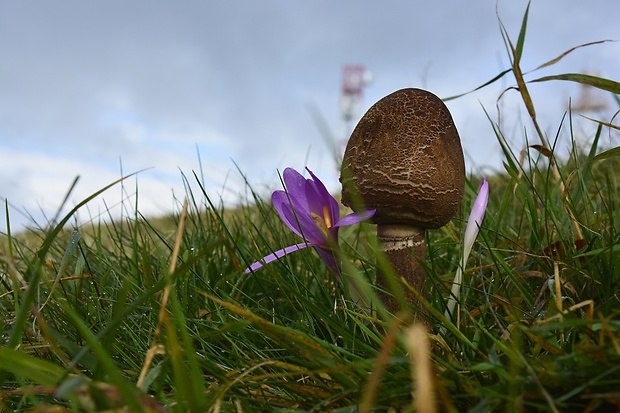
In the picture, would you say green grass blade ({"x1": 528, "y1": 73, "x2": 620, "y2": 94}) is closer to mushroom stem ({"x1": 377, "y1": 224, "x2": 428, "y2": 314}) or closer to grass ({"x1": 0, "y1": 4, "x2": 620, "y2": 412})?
grass ({"x1": 0, "y1": 4, "x2": 620, "y2": 412})

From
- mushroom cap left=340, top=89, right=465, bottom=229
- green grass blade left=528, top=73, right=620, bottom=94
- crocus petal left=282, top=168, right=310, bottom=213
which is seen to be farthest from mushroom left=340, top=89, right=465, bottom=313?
green grass blade left=528, top=73, right=620, bottom=94

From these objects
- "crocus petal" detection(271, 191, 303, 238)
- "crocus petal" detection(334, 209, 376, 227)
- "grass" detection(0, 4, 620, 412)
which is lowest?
"grass" detection(0, 4, 620, 412)

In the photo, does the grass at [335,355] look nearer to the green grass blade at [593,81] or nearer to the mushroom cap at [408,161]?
the green grass blade at [593,81]

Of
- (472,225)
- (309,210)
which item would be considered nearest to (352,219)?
(309,210)

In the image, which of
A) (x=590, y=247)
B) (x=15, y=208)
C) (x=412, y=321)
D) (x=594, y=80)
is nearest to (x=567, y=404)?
(x=412, y=321)

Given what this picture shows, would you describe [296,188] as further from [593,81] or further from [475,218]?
[593,81]

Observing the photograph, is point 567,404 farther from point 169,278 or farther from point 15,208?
point 15,208

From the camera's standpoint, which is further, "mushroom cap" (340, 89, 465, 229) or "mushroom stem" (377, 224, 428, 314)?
"mushroom stem" (377, 224, 428, 314)

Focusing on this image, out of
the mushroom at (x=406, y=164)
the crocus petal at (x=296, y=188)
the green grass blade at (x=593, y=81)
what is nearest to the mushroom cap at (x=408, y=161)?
the mushroom at (x=406, y=164)
